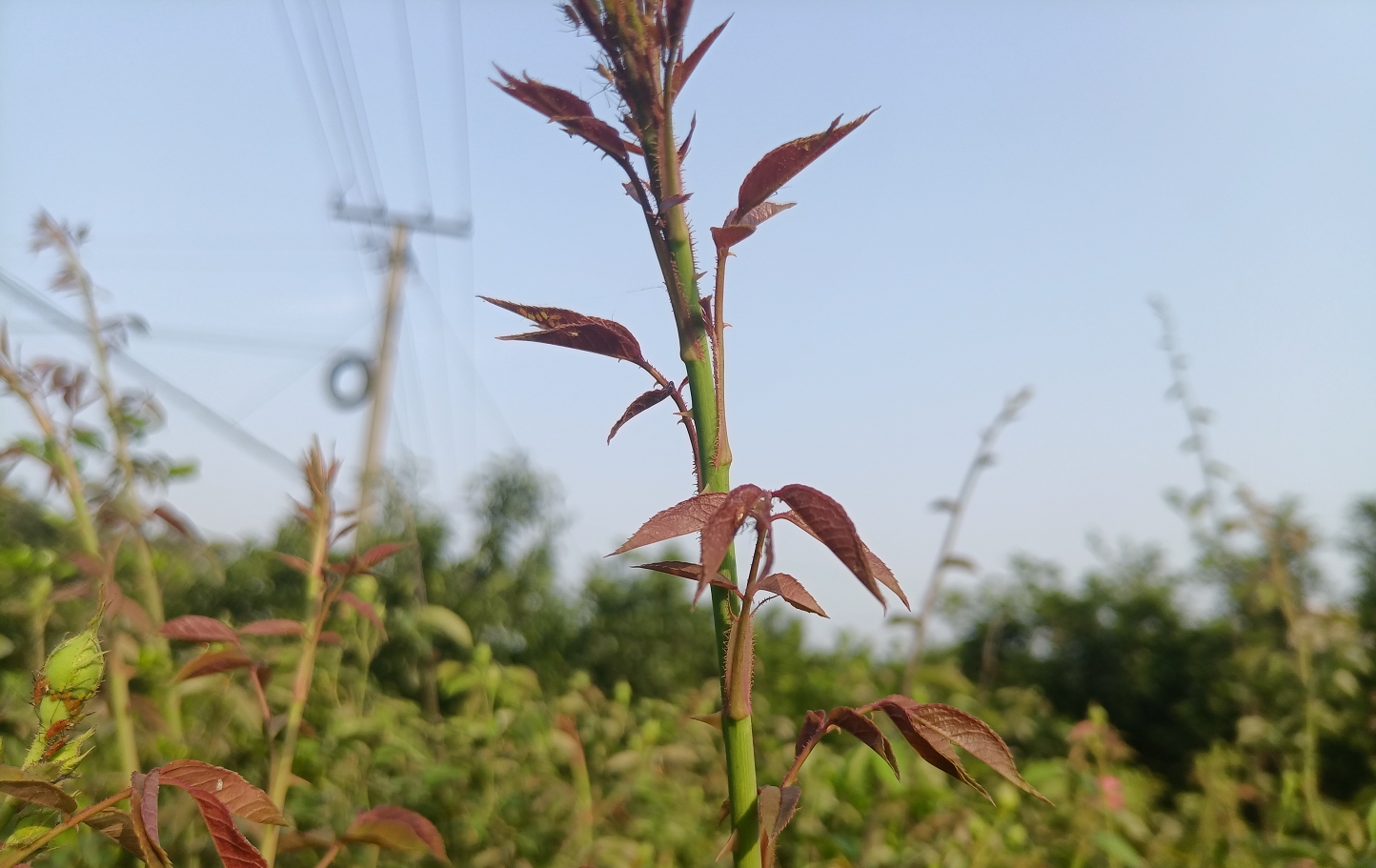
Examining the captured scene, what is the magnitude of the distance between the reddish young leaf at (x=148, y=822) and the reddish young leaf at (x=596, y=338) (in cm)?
36

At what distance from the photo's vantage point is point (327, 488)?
933 mm

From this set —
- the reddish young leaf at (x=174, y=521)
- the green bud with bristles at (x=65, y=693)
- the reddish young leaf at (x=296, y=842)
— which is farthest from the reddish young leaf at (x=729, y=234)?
the reddish young leaf at (x=174, y=521)

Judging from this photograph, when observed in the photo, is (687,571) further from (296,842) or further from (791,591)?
(296,842)

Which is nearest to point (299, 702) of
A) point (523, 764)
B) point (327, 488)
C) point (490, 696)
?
point (327, 488)

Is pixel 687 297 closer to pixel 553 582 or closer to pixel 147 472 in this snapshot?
pixel 147 472

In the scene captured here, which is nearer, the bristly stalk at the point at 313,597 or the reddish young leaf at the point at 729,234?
the reddish young leaf at the point at 729,234

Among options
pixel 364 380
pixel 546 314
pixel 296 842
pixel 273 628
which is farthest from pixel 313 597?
pixel 364 380

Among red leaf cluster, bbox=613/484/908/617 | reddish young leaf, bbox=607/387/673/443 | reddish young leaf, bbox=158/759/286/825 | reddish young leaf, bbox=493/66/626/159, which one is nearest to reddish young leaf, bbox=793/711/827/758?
red leaf cluster, bbox=613/484/908/617

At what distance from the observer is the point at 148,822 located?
47 cm

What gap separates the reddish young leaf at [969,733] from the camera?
0.58 meters

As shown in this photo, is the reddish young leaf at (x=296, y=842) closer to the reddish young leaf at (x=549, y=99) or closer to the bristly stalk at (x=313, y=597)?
the bristly stalk at (x=313, y=597)

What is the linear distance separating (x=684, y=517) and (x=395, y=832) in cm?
53

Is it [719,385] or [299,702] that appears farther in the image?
[299,702]

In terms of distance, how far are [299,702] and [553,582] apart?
23.2 ft
